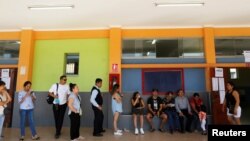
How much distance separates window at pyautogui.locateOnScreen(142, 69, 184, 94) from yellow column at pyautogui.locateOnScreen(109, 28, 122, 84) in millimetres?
919

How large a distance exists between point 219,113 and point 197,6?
3131 mm

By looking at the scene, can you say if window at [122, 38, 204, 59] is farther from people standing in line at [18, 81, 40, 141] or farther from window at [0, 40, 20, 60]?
window at [0, 40, 20, 60]

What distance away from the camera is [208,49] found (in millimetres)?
6945

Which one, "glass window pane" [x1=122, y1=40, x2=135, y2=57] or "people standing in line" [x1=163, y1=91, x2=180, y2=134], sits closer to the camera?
"people standing in line" [x1=163, y1=91, x2=180, y2=134]

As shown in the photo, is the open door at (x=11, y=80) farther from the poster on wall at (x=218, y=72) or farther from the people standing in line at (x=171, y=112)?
the poster on wall at (x=218, y=72)

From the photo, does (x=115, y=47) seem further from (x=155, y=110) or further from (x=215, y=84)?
(x=215, y=84)

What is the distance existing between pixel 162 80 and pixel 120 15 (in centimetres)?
243

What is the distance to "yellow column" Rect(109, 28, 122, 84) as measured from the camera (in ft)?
22.7

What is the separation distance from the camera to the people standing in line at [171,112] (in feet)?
19.6

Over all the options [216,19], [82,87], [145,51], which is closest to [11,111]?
[82,87]

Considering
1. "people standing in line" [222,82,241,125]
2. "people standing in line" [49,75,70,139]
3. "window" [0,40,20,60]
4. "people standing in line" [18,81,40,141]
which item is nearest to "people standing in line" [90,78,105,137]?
"people standing in line" [49,75,70,139]

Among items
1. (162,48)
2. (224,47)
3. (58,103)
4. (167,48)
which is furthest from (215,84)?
(58,103)

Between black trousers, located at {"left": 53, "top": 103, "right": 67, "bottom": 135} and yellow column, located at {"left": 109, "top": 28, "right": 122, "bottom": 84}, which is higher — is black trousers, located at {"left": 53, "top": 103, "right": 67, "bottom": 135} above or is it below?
below

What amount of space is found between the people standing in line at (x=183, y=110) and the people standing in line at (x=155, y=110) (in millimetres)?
448
